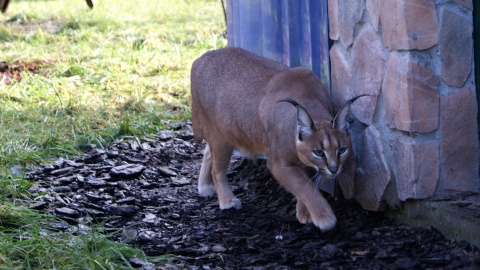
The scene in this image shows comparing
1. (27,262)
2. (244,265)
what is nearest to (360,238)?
(244,265)

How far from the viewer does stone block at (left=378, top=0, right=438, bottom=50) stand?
3.78m

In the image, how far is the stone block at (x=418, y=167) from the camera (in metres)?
3.91

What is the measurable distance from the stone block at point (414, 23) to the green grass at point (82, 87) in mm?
1623

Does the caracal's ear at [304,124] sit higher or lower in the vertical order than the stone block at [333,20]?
lower

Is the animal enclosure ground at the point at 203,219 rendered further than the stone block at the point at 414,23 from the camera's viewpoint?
Yes

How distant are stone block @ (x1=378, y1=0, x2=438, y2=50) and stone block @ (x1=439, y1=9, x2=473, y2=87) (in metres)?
0.05

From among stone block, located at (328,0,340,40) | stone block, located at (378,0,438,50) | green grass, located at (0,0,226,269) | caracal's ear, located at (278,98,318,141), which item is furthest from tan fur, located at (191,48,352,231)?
green grass, located at (0,0,226,269)

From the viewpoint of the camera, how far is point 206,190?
209 inches

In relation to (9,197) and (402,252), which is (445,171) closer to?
(402,252)

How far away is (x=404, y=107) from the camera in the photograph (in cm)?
388

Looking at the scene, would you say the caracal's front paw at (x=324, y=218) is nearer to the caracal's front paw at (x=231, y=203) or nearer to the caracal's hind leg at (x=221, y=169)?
the caracal's front paw at (x=231, y=203)

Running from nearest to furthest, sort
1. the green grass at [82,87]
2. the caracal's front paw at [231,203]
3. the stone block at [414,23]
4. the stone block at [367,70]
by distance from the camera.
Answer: the stone block at [414,23], the green grass at [82,87], the stone block at [367,70], the caracal's front paw at [231,203]

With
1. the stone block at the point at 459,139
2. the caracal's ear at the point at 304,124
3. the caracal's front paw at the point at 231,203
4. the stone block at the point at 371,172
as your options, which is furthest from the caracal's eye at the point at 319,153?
the caracal's front paw at the point at 231,203

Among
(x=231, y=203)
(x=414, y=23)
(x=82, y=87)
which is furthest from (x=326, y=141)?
(x=82, y=87)
